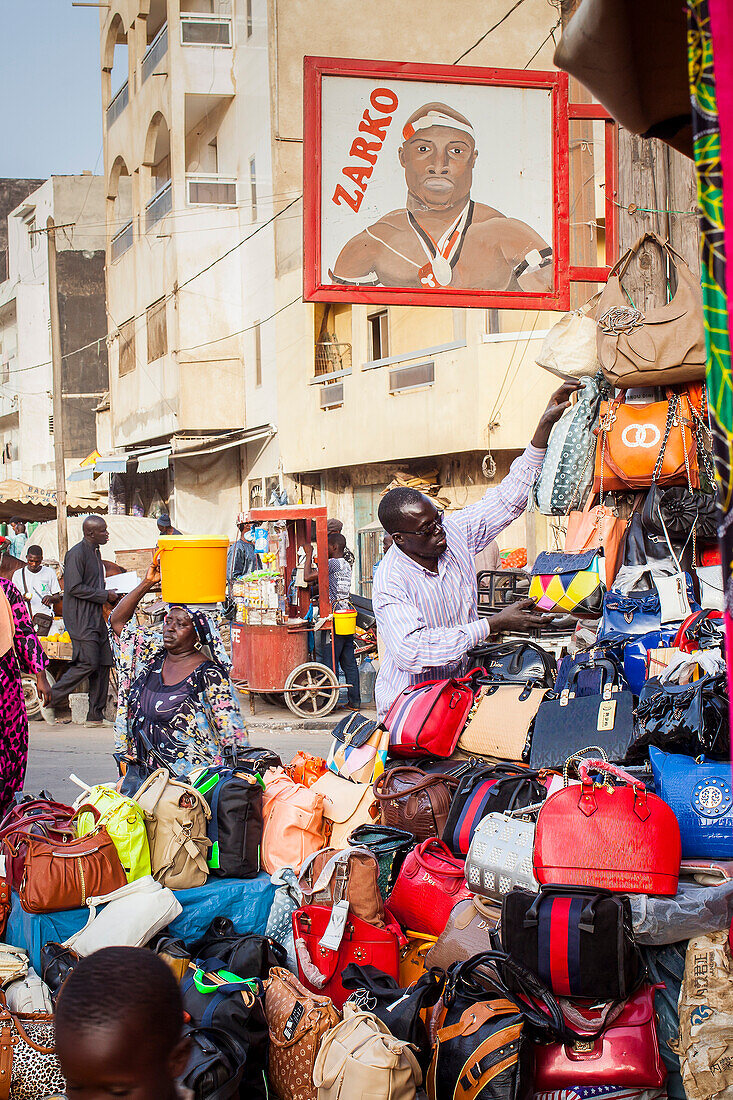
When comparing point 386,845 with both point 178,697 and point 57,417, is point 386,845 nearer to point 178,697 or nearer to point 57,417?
point 178,697

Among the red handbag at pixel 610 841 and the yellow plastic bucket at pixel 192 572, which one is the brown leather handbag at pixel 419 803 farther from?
the yellow plastic bucket at pixel 192 572

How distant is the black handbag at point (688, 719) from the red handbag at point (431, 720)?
939mm

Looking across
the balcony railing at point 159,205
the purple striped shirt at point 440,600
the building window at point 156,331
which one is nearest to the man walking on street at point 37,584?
the purple striped shirt at point 440,600

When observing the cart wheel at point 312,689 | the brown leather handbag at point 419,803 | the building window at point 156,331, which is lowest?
the cart wheel at point 312,689

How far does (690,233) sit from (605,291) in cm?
61

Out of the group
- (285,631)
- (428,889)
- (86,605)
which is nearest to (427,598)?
(428,889)

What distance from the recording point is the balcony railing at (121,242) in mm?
30366

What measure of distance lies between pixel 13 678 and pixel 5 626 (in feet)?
1.02

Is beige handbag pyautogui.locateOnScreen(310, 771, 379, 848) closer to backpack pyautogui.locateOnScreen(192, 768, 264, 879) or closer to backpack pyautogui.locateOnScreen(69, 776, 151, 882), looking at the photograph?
backpack pyautogui.locateOnScreen(192, 768, 264, 879)

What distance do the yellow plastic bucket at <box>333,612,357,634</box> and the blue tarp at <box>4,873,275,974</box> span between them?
326 inches

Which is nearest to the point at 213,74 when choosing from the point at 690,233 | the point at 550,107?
the point at 550,107

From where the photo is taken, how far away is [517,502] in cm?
589

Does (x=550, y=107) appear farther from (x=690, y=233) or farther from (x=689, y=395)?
(x=689, y=395)

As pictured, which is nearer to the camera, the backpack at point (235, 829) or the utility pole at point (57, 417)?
the backpack at point (235, 829)
